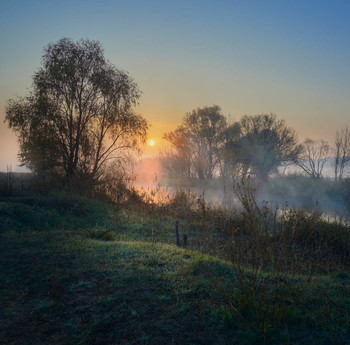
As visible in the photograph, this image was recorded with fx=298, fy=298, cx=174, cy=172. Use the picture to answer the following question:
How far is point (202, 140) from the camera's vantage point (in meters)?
42.2

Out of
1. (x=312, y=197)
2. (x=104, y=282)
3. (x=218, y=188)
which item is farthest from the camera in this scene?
(x=218, y=188)

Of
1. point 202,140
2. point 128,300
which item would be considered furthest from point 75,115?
point 202,140

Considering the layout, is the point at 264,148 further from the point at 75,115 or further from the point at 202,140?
the point at 75,115

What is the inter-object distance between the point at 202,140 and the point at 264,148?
9.24m

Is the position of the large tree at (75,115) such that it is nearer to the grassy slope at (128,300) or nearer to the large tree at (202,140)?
the grassy slope at (128,300)

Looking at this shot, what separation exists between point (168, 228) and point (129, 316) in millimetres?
8759

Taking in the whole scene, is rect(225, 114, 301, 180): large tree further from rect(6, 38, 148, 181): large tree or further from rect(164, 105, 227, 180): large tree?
rect(6, 38, 148, 181): large tree

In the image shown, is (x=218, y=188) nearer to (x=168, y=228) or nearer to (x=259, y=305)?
(x=168, y=228)

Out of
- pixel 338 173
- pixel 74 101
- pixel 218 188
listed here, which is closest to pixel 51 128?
pixel 74 101

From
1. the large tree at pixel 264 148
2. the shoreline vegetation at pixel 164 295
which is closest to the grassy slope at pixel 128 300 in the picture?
the shoreline vegetation at pixel 164 295

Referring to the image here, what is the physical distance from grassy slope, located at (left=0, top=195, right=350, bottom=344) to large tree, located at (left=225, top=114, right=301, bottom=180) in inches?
1201

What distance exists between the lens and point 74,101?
64.3ft

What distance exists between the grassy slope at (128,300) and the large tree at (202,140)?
34.5m

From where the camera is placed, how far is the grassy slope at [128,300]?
3770 mm
